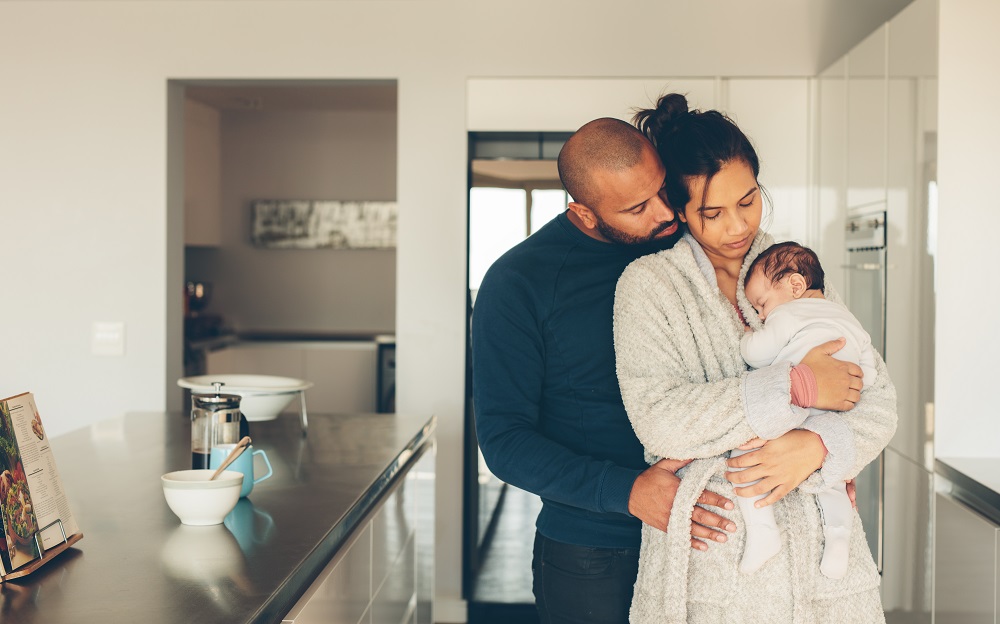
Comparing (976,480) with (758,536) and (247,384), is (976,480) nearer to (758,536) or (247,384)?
(758,536)

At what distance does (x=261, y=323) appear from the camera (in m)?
6.77

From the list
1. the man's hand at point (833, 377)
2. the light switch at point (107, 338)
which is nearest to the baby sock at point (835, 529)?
the man's hand at point (833, 377)

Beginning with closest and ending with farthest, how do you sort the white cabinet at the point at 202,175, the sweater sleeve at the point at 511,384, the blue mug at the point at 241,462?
the sweater sleeve at the point at 511,384 → the blue mug at the point at 241,462 → the white cabinet at the point at 202,175

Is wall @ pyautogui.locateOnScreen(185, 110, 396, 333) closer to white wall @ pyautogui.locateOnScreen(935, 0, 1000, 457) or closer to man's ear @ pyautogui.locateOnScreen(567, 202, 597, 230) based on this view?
white wall @ pyautogui.locateOnScreen(935, 0, 1000, 457)

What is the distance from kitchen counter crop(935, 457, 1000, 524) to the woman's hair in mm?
1035

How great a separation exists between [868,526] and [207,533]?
82.3 inches

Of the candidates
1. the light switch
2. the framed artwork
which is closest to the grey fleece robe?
the light switch

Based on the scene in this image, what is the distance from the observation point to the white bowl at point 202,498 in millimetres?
1470

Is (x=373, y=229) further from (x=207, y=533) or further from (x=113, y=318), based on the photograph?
(x=207, y=533)

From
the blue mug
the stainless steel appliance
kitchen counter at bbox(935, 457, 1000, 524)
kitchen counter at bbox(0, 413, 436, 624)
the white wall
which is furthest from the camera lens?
the stainless steel appliance

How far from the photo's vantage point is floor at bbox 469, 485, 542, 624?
3.45 metres

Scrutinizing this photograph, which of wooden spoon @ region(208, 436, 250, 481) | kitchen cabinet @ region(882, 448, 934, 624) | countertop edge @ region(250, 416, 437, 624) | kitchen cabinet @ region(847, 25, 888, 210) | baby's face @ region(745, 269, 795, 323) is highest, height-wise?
kitchen cabinet @ region(847, 25, 888, 210)

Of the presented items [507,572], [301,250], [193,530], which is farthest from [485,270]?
[301,250]

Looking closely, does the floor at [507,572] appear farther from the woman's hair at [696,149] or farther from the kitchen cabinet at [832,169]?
the woman's hair at [696,149]
